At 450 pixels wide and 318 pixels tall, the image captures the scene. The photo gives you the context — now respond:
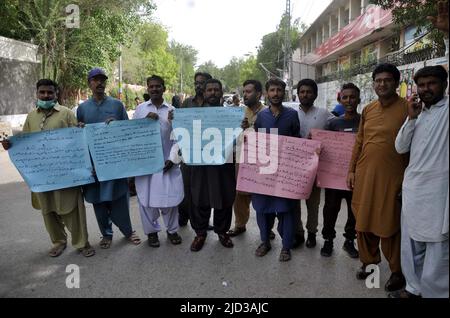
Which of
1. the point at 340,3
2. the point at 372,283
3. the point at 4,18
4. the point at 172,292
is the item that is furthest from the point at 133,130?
the point at 340,3

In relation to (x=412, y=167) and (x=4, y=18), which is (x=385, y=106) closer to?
(x=412, y=167)

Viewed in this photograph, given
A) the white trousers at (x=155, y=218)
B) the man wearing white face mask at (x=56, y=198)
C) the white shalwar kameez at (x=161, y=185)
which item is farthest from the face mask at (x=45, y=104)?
the white trousers at (x=155, y=218)

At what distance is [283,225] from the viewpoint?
370cm

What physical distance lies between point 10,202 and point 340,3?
79.0 feet

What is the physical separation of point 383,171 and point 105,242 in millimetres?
2919

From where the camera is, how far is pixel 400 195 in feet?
9.57

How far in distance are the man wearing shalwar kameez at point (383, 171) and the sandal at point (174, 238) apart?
77.7 inches

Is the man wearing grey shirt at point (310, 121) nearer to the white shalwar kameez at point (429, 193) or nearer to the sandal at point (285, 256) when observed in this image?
the sandal at point (285, 256)

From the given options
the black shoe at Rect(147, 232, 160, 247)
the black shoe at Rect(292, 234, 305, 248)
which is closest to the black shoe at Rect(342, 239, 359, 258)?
the black shoe at Rect(292, 234, 305, 248)

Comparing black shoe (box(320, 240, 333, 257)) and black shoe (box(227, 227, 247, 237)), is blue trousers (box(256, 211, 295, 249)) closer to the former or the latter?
black shoe (box(320, 240, 333, 257))

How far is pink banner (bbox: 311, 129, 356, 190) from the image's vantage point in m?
3.63

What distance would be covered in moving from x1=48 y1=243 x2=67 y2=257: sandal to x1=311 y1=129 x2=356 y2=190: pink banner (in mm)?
2764

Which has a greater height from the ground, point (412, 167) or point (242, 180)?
point (412, 167)

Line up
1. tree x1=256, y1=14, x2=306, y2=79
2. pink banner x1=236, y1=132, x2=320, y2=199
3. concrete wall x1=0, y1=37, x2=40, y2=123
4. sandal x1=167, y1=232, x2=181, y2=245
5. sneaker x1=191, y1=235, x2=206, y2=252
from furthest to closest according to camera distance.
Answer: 1. tree x1=256, y1=14, x2=306, y2=79
2. concrete wall x1=0, y1=37, x2=40, y2=123
3. sandal x1=167, y1=232, x2=181, y2=245
4. sneaker x1=191, y1=235, x2=206, y2=252
5. pink banner x1=236, y1=132, x2=320, y2=199
